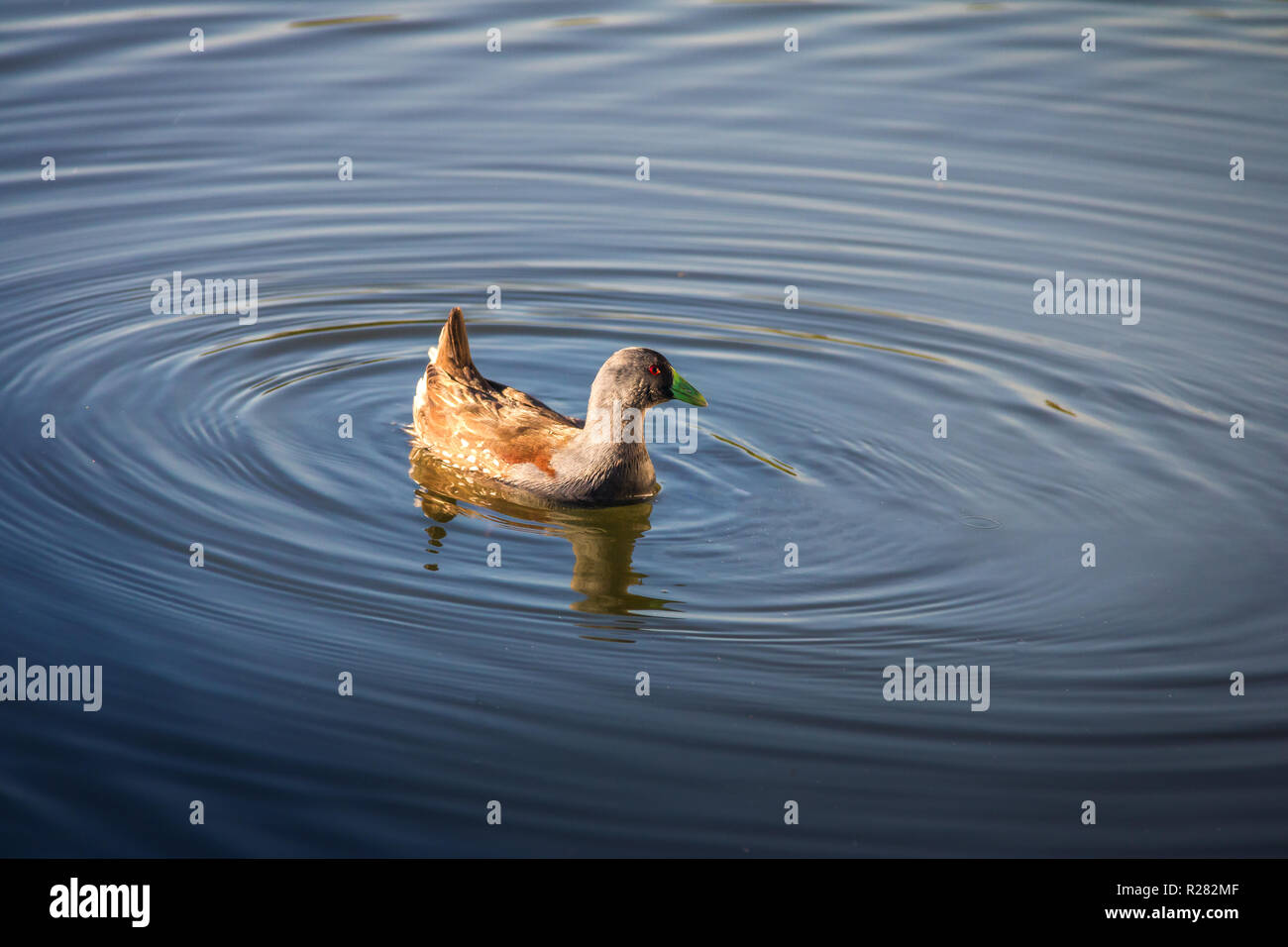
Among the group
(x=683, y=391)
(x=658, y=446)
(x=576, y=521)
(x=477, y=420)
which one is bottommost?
(x=576, y=521)

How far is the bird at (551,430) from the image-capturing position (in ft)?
29.8

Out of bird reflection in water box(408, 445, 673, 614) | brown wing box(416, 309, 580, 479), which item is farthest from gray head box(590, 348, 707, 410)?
bird reflection in water box(408, 445, 673, 614)

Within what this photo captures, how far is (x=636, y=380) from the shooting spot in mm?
9062

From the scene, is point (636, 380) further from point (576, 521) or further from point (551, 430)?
point (576, 521)

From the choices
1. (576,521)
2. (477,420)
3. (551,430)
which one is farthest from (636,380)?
(477,420)

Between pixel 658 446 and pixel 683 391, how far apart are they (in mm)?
1089

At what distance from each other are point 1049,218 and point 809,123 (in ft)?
11.0

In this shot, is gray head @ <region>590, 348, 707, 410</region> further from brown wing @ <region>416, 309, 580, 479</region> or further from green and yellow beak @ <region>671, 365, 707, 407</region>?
brown wing @ <region>416, 309, 580, 479</region>

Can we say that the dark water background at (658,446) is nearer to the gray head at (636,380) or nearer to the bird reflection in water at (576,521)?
the bird reflection in water at (576,521)

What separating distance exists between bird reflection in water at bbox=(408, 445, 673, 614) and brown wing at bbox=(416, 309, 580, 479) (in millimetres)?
135

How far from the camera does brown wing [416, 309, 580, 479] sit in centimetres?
934

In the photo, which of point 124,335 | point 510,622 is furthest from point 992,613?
point 124,335

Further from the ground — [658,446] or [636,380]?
[636,380]

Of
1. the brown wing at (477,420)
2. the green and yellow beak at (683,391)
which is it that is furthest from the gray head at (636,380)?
the brown wing at (477,420)
